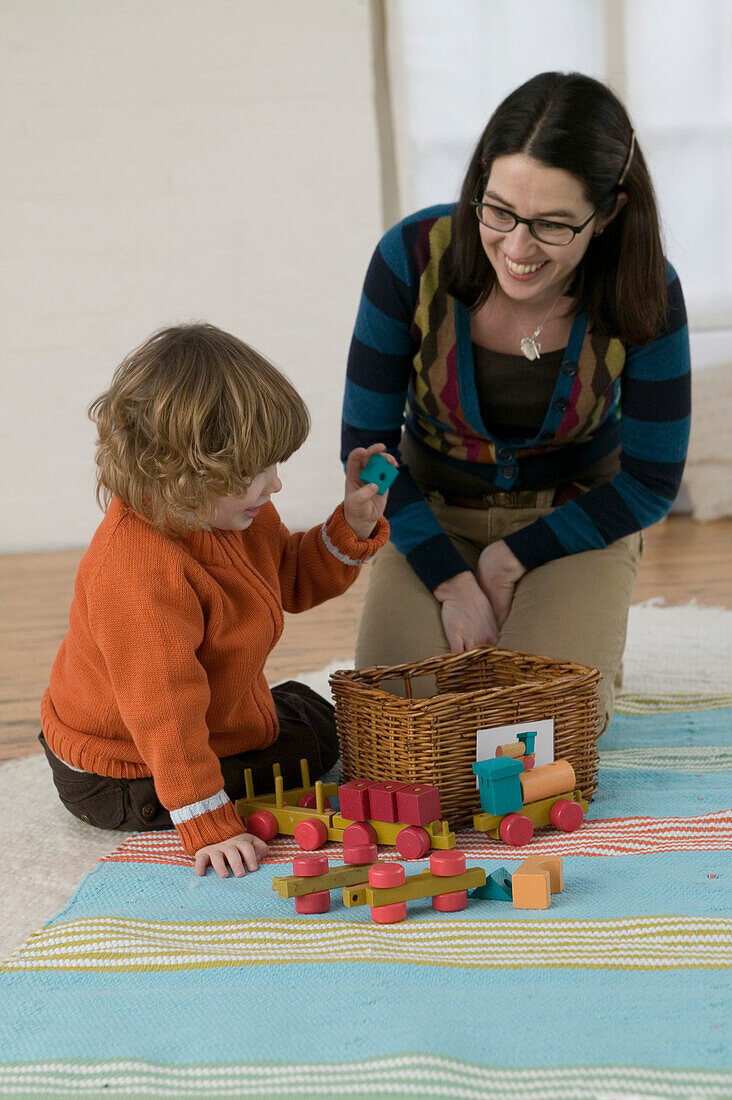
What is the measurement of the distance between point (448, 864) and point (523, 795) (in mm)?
181

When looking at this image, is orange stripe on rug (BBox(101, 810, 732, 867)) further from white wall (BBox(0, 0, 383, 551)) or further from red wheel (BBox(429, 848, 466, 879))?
white wall (BBox(0, 0, 383, 551))

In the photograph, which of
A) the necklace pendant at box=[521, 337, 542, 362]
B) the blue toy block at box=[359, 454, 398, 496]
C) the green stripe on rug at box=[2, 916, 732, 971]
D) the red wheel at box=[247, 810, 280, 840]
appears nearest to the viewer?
the green stripe on rug at box=[2, 916, 732, 971]

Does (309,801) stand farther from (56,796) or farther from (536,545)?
(536,545)

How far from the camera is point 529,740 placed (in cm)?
121

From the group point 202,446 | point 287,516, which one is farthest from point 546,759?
point 287,516

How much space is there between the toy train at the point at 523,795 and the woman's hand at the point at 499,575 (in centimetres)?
37

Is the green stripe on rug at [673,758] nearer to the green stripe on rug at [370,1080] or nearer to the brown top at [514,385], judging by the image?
the brown top at [514,385]

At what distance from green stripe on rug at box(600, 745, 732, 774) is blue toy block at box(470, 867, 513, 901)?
16.8 inches

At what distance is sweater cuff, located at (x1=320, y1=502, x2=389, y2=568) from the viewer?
137cm

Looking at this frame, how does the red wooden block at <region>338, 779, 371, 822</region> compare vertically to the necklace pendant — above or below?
below

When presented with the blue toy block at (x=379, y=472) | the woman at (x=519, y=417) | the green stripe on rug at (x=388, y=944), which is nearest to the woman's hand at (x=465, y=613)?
the woman at (x=519, y=417)

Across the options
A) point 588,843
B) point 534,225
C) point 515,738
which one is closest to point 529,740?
point 515,738

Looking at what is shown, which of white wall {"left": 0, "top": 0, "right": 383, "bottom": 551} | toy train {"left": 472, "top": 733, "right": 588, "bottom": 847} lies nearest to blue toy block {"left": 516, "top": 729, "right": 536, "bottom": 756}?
toy train {"left": 472, "top": 733, "right": 588, "bottom": 847}

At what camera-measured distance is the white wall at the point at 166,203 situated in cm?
330
